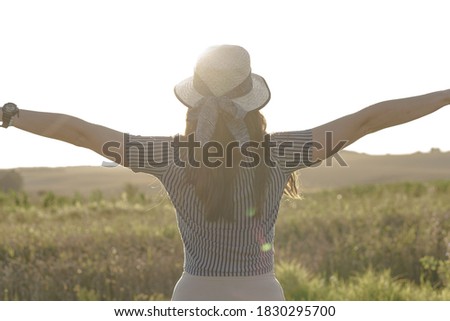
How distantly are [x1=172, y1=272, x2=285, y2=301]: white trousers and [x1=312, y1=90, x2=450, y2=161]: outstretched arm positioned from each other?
52 centimetres

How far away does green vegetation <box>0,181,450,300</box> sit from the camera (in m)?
7.59

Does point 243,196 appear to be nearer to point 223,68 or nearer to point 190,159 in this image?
point 190,159

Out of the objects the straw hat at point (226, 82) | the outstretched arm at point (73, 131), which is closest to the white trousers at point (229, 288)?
the outstretched arm at point (73, 131)

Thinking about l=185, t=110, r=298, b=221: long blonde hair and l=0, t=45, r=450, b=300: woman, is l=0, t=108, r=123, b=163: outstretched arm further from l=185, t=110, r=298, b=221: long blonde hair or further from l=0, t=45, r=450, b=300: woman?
l=185, t=110, r=298, b=221: long blonde hair

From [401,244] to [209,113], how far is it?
23.0ft

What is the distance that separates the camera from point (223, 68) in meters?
2.73

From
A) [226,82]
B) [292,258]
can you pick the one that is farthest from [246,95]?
[292,258]

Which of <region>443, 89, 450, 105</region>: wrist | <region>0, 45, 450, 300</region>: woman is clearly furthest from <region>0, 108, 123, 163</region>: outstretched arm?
<region>443, 89, 450, 105</region>: wrist

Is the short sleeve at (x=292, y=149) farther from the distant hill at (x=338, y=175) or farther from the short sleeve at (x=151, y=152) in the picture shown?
the distant hill at (x=338, y=175)

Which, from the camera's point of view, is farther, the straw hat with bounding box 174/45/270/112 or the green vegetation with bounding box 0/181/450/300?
the green vegetation with bounding box 0/181/450/300

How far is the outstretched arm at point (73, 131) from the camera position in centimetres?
271

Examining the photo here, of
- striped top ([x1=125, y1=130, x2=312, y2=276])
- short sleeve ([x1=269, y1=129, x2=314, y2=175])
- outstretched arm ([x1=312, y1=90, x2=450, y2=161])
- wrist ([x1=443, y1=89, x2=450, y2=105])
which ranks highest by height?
wrist ([x1=443, y1=89, x2=450, y2=105])

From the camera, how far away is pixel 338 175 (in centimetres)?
6388

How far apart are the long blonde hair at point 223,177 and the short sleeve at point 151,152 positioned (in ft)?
0.30
